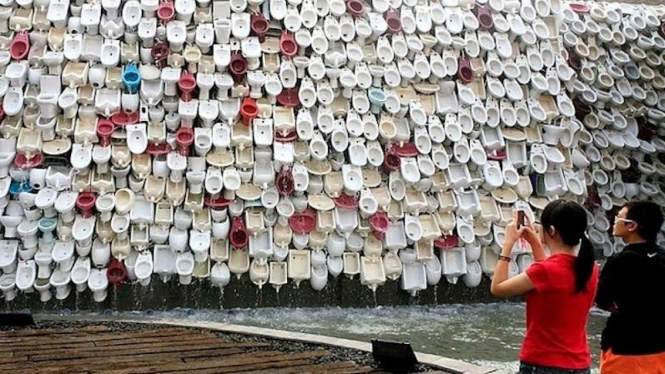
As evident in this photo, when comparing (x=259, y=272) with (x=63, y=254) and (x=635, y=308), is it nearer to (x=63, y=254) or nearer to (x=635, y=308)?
(x=63, y=254)

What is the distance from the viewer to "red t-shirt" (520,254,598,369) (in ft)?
8.29

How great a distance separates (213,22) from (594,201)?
16.0 ft

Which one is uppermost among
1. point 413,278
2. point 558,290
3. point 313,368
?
point 413,278

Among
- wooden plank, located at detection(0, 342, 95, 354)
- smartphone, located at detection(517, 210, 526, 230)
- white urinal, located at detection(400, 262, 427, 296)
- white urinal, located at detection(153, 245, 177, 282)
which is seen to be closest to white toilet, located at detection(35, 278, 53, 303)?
white urinal, located at detection(153, 245, 177, 282)

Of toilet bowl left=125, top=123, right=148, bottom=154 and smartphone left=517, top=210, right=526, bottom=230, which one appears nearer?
smartphone left=517, top=210, right=526, bottom=230

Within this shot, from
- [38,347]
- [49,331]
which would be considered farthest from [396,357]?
[49,331]

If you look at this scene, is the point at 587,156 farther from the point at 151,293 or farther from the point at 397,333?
the point at 151,293

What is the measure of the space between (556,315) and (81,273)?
532cm

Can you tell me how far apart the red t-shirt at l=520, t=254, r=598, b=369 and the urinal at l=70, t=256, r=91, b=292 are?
5.18 meters

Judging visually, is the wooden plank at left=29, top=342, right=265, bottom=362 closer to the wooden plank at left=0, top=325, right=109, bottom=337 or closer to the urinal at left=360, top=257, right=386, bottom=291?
the wooden plank at left=0, top=325, right=109, bottom=337

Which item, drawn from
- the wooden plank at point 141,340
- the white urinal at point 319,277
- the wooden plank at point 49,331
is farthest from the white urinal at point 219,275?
the wooden plank at point 141,340

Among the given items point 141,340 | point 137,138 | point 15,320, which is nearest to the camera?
point 141,340

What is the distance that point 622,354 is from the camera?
8.55 ft

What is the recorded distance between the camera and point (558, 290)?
2.53 m
